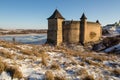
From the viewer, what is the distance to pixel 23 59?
28.4ft

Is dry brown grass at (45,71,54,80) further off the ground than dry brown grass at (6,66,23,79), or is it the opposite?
dry brown grass at (6,66,23,79)

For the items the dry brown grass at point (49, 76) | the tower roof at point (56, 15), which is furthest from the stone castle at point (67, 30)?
the dry brown grass at point (49, 76)

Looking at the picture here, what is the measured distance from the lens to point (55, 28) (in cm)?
4038

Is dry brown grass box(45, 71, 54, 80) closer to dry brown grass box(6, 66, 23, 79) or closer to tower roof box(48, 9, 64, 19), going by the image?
dry brown grass box(6, 66, 23, 79)

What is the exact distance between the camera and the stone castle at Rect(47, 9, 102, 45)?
132 feet

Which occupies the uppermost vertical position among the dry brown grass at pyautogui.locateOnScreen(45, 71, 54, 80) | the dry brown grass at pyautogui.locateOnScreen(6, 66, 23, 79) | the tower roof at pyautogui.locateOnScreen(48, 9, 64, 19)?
the tower roof at pyautogui.locateOnScreen(48, 9, 64, 19)

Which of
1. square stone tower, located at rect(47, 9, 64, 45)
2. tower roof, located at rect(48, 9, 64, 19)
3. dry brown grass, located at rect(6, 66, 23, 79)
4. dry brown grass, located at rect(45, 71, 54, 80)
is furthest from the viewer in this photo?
square stone tower, located at rect(47, 9, 64, 45)

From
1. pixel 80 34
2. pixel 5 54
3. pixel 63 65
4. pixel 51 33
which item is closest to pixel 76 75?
pixel 63 65

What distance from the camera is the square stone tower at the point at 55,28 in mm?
40094

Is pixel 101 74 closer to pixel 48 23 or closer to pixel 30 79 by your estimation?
pixel 30 79

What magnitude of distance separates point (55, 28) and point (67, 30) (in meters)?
3.38

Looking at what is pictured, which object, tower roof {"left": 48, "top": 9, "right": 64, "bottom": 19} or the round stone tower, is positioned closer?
tower roof {"left": 48, "top": 9, "right": 64, "bottom": 19}

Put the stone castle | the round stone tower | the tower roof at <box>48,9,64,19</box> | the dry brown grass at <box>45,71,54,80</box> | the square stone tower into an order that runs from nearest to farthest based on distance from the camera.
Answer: the dry brown grass at <box>45,71,54,80</box>
the tower roof at <box>48,9,64,19</box>
the square stone tower
the stone castle
the round stone tower

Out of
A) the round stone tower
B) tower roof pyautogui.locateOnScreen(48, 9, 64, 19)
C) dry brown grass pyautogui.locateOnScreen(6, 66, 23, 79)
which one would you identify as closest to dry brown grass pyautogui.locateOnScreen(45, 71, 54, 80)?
dry brown grass pyautogui.locateOnScreen(6, 66, 23, 79)
